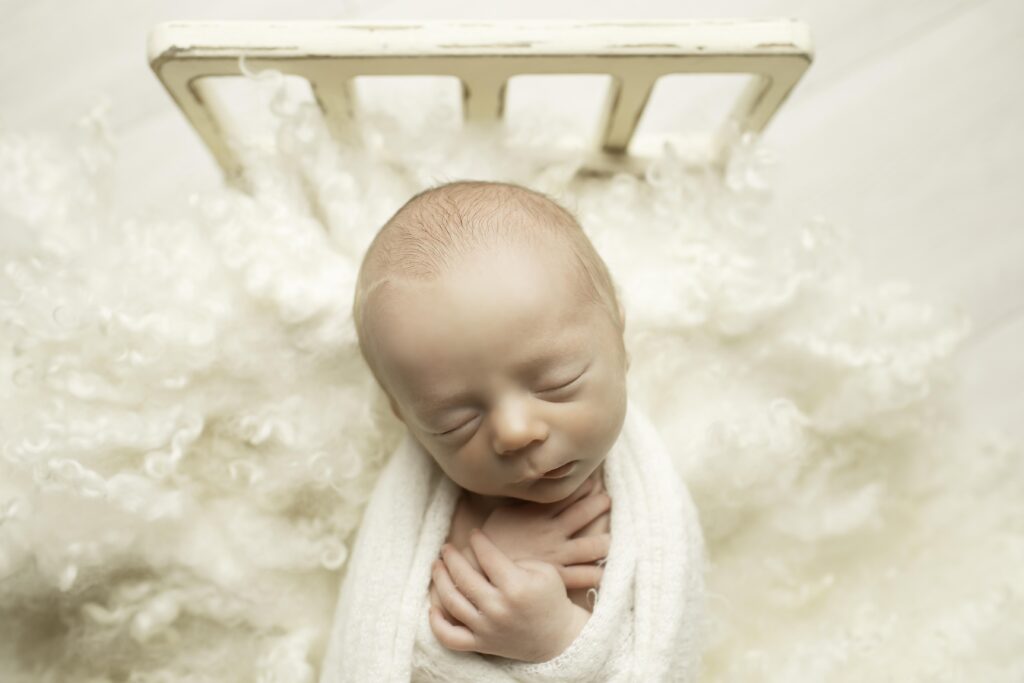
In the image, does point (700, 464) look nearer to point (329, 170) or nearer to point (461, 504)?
point (461, 504)

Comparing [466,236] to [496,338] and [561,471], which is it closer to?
[496,338]

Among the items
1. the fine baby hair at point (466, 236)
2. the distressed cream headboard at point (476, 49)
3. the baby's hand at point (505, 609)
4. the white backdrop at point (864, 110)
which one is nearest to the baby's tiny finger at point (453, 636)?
the baby's hand at point (505, 609)

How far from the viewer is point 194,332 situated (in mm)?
840

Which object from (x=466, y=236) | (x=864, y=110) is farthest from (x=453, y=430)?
(x=864, y=110)

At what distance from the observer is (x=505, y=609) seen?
2.45 ft

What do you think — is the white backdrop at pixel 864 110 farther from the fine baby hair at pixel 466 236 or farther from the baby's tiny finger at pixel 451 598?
the baby's tiny finger at pixel 451 598

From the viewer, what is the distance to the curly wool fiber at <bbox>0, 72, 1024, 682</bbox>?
0.83 meters

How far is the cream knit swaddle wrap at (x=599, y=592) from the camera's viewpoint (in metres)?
0.78

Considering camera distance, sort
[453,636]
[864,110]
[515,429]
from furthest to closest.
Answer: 1. [864,110]
2. [453,636]
3. [515,429]

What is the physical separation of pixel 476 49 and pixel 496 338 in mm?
290

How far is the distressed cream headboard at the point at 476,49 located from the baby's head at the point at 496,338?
15 cm

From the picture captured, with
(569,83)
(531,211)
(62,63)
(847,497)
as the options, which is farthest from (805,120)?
(62,63)

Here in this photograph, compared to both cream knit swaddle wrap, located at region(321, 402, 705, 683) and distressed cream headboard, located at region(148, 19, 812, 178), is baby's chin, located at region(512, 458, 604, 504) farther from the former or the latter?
distressed cream headboard, located at region(148, 19, 812, 178)

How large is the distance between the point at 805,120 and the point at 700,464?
1.98 ft
